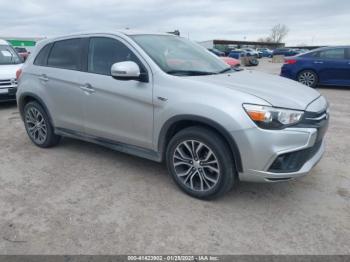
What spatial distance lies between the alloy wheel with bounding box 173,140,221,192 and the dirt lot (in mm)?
190

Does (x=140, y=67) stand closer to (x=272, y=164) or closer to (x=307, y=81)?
(x=272, y=164)

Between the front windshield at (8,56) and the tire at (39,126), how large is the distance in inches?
189

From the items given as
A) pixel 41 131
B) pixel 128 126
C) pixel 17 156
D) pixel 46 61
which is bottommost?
pixel 17 156

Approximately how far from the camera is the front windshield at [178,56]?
141 inches

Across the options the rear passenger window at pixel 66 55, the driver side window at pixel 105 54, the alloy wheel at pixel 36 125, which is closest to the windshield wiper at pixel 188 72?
the driver side window at pixel 105 54

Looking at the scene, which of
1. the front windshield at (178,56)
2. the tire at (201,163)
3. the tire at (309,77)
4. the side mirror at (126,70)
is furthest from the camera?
the tire at (309,77)

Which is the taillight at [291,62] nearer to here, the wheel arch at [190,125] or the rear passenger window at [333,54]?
the rear passenger window at [333,54]

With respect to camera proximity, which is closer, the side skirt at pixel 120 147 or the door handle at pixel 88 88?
the side skirt at pixel 120 147

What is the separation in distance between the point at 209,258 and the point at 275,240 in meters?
0.62

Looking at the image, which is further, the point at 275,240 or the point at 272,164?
the point at 272,164

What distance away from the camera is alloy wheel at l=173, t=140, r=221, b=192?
3213 mm

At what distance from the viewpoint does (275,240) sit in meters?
2.72

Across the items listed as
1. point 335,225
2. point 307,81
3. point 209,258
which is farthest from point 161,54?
point 307,81

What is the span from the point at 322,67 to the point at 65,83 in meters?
9.17
